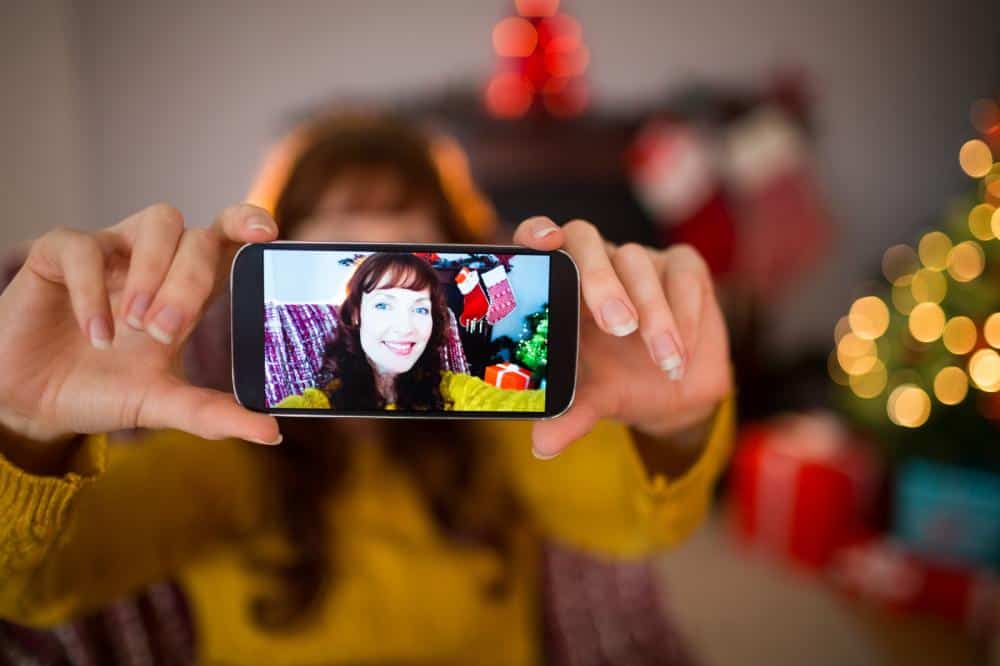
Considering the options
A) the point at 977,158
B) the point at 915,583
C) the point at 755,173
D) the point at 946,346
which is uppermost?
the point at 755,173

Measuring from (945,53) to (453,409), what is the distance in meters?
2.71

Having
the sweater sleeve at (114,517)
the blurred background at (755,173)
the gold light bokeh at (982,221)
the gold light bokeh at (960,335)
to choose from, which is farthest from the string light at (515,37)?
the sweater sleeve at (114,517)

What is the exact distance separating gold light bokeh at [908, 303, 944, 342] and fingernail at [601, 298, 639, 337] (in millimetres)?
1361

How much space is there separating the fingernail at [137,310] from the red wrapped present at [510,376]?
25 centimetres

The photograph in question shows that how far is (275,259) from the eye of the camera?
18.4 inches

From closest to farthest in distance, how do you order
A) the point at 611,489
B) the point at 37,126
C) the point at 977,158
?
the point at 611,489
the point at 37,126
the point at 977,158

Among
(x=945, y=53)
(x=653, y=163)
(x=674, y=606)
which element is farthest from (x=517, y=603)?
(x=945, y=53)

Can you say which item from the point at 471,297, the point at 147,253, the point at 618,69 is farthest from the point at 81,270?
the point at 618,69

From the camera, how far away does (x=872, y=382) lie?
159 cm

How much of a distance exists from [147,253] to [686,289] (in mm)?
406

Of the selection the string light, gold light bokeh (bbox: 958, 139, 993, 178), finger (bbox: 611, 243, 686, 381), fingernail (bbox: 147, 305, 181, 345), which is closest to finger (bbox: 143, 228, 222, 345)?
fingernail (bbox: 147, 305, 181, 345)

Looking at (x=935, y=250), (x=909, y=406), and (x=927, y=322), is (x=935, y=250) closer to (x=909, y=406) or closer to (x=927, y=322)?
(x=927, y=322)

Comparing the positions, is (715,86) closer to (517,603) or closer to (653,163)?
(653,163)

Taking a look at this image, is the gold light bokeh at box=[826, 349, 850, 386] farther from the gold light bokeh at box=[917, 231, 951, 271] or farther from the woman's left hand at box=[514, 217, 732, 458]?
the woman's left hand at box=[514, 217, 732, 458]
